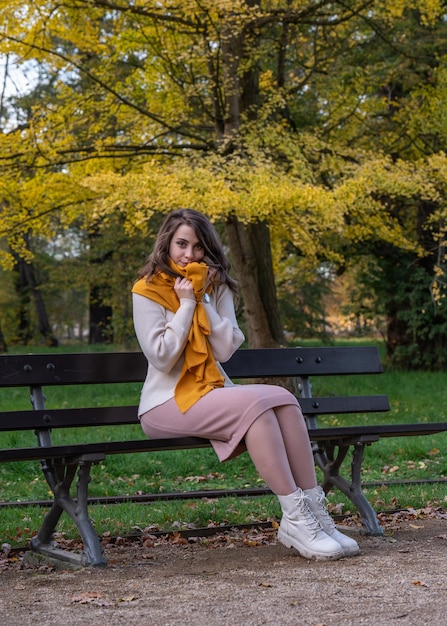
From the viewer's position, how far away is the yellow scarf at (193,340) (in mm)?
4680

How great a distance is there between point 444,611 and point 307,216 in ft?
29.7

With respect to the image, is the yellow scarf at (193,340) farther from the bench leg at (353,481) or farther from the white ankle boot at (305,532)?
the bench leg at (353,481)

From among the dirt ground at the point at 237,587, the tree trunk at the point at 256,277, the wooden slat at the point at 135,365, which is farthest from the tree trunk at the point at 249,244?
the dirt ground at the point at 237,587

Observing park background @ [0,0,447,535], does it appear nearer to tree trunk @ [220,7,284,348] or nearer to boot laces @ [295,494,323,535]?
tree trunk @ [220,7,284,348]

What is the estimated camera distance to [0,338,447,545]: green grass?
18.9 feet

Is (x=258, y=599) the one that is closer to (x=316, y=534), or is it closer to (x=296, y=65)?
(x=316, y=534)

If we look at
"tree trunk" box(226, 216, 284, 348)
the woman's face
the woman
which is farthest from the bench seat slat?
"tree trunk" box(226, 216, 284, 348)

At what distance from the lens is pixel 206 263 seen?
16.3 ft

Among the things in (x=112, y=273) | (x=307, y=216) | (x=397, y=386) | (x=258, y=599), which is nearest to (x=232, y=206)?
(x=307, y=216)

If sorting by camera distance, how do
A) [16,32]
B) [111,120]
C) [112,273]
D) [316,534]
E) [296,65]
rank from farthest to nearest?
[112,273] < [296,65] < [111,120] < [16,32] < [316,534]

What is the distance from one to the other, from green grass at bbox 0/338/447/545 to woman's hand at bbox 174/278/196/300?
4.93 feet

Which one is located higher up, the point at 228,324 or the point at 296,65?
the point at 296,65

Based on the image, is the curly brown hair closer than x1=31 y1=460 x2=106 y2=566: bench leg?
No

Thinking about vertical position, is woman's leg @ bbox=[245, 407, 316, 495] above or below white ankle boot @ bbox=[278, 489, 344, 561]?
above
